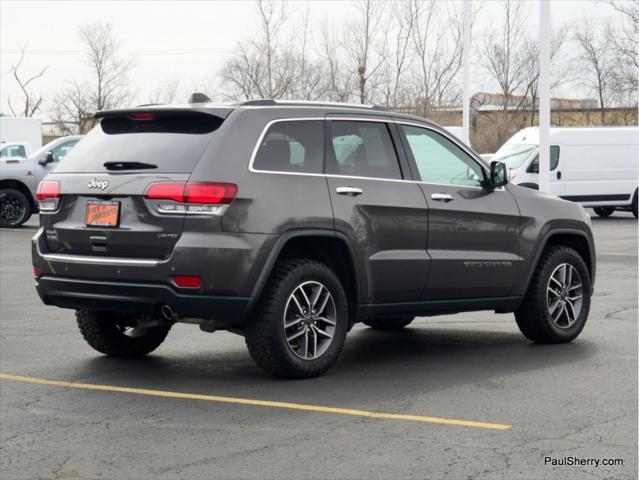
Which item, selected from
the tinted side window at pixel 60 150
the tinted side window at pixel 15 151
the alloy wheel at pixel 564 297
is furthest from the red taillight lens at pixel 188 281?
the tinted side window at pixel 15 151

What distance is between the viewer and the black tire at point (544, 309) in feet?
30.3

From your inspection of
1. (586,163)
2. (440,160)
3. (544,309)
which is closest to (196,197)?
(440,160)

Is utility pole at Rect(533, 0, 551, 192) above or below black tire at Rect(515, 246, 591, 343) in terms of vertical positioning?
above

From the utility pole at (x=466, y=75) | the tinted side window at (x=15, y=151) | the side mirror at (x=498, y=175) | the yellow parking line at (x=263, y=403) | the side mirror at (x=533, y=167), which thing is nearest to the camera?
the yellow parking line at (x=263, y=403)

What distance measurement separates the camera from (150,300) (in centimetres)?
733

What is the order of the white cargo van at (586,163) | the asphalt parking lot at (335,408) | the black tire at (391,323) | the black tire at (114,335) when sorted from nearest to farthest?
the asphalt parking lot at (335,408), the black tire at (114,335), the black tire at (391,323), the white cargo van at (586,163)

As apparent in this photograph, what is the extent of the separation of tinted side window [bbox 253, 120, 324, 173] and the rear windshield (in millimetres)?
352

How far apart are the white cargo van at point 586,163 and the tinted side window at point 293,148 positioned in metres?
20.4

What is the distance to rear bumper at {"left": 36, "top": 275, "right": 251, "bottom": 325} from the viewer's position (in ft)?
23.9

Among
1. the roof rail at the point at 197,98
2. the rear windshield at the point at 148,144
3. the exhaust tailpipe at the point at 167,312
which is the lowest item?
the exhaust tailpipe at the point at 167,312

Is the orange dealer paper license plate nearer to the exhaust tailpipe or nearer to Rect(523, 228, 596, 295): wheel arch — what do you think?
the exhaust tailpipe

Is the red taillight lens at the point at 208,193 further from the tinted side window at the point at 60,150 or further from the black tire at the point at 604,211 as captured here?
the black tire at the point at 604,211

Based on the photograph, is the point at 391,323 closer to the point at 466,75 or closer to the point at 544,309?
the point at 544,309

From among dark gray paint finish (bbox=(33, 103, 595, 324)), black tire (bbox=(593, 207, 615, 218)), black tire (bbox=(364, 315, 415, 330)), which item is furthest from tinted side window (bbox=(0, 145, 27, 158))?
dark gray paint finish (bbox=(33, 103, 595, 324))
